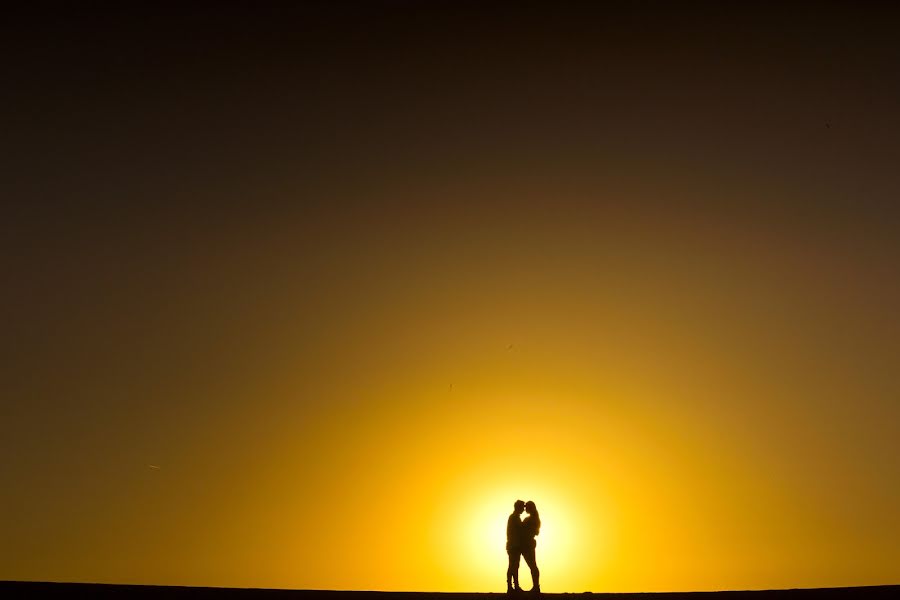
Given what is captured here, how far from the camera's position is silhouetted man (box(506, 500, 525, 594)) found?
25184 millimetres

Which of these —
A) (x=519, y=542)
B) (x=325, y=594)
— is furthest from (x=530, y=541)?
(x=325, y=594)

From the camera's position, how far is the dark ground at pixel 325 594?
75.0 ft

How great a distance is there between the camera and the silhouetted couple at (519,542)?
2517 centimetres

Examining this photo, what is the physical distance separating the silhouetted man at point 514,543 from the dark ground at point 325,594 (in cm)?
87

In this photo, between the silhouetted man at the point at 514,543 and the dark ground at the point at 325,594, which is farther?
the silhouetted man at the point at 514,543

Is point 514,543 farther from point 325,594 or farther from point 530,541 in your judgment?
point 325,594

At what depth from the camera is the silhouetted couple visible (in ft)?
82.6

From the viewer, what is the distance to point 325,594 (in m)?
24.0

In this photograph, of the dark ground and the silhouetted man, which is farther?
the silhouetted man

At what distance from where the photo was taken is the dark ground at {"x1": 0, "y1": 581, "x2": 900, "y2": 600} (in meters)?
22.9

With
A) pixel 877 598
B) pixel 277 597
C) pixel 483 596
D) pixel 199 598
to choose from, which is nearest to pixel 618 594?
pixel 483 596

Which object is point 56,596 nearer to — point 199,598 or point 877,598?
point 199,598

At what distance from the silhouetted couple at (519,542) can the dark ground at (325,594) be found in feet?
2.88

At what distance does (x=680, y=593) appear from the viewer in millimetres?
24594
